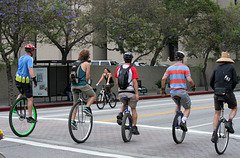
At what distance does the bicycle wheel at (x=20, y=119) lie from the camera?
896 cm

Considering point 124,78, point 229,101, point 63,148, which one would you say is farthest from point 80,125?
point 229,101

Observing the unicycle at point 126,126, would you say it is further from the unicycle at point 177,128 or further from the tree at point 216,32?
the tree at point 216,32

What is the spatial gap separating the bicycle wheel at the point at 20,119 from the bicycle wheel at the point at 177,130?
3529 millimetres

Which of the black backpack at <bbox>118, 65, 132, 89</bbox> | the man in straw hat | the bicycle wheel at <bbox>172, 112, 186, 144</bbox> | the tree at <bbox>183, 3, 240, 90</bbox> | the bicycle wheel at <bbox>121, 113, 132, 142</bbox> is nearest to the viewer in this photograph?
the man in straw hat

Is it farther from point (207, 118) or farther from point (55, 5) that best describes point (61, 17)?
point (207, 118)

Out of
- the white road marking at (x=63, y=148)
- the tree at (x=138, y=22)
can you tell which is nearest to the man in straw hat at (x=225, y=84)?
the white road marking at (x=63, y=148)

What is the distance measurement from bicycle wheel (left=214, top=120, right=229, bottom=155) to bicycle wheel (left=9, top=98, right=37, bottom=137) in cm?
453

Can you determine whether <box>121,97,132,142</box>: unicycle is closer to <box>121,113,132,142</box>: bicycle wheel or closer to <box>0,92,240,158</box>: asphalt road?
<box>121,113,132,142</box>: bicycle wheel

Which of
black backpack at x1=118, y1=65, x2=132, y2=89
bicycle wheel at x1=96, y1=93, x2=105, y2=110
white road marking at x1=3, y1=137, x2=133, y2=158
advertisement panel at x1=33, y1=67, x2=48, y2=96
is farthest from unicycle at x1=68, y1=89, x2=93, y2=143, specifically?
advertisement panel at x1=33, y1=67, x2=48, y2=96

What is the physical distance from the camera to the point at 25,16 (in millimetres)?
19703

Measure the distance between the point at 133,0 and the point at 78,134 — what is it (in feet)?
70.5

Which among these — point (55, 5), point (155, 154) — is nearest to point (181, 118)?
point (155, 154)

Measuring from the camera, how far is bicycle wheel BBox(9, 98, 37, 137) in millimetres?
8961

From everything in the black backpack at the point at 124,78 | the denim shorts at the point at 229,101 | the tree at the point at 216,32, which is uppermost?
the tree at the point at 216,32
